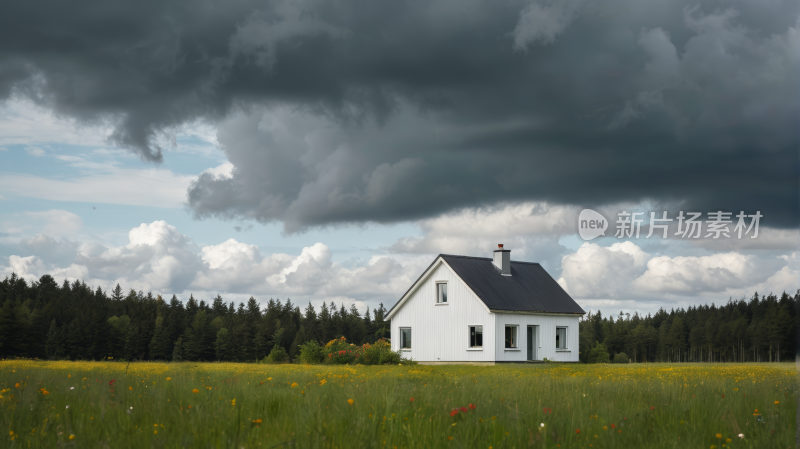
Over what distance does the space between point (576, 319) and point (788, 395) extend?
32650 mm

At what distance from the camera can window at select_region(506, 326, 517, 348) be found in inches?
1483

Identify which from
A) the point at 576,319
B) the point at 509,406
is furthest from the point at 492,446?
the point at 576,319

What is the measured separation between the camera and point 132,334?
82812 mm

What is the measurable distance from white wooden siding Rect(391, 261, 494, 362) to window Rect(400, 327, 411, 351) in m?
0.28

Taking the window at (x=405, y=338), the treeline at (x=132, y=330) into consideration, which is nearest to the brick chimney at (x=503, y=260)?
the window at (x=405, y=338)

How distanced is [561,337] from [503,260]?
20.8ft

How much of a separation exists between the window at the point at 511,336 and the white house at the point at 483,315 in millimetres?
37

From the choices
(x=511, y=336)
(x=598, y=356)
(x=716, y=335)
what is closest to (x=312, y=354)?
(x=511, y=336)

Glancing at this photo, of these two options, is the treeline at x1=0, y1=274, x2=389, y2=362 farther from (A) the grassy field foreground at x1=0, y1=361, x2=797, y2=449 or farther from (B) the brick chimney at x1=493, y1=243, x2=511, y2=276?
(A) the grassy field foreground at x1=0, y1=361, x2=797, y2=449

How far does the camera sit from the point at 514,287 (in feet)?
132

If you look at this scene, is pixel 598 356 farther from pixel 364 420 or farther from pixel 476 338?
pixel 364 420

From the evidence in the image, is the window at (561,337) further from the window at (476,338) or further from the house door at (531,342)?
the window at (476,338)

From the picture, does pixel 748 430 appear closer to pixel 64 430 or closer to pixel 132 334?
pixel 64 430

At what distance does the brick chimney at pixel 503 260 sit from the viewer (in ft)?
136
